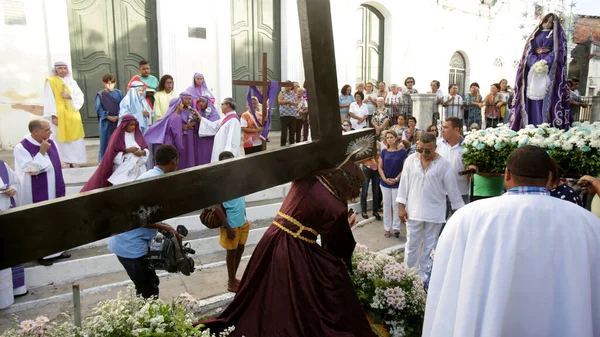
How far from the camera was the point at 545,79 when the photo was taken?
630 cm

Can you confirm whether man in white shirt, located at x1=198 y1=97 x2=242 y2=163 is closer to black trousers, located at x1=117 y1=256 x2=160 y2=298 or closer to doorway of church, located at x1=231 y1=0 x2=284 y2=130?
black trousers, located at x1=117 y1=256 x2=160 y2=298

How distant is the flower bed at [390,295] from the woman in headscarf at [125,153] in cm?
354

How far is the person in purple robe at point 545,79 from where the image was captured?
618 cm

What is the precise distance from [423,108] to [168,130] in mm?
7086

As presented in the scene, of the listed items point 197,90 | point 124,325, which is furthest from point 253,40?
point 124,325

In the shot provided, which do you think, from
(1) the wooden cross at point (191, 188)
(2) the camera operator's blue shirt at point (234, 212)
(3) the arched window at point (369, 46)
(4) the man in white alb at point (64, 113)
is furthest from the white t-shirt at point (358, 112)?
(1) the wooden cross at point (191, 188)

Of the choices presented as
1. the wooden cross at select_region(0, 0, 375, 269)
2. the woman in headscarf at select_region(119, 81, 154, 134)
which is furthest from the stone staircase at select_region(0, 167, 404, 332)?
the wooden cross at select_region(0, 0, 375, 269)

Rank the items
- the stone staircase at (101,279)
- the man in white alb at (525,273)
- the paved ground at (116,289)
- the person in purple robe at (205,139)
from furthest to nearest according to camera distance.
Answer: the person in purple robe at (205,139)
the stone staircase at (101,279)
the paved ground at (116,289)
the man in white alb at (525,273)

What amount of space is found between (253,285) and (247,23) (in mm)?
10851

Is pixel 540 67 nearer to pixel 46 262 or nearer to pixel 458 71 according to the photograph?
pixel 46 262

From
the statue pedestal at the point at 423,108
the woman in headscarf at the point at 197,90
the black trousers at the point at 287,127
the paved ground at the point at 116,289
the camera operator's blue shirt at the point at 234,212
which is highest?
the woman in headscarf at the point at 197,90

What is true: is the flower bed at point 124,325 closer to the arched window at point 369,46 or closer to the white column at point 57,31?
the white column at point 57,31

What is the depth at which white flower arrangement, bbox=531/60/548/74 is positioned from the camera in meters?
6.18

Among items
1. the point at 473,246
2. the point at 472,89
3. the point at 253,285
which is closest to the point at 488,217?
the point at 473,246
